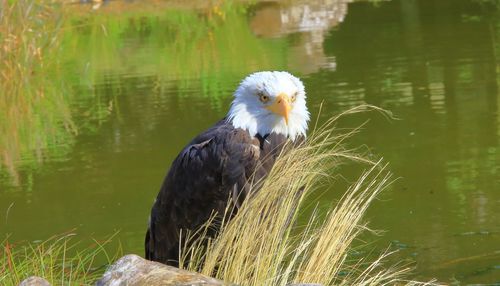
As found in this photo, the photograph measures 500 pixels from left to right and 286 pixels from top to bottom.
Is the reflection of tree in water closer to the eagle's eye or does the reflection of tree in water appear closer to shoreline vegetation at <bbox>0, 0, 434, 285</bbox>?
shoreline vegetation at <bbox>0, 0, 434, 285</bbox>

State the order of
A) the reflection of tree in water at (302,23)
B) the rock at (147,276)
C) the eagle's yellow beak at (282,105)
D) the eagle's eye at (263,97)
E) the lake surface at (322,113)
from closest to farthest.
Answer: the rock at (147,276) < the eagle's yellow beak at (282,105) < the eagle's eye at (263,97) < the lake surface at (322,113) < the reflection of tree in water at (302,23)

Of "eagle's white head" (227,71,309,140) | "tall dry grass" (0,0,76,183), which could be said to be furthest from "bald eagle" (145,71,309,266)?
"tall dry grass" (0,0,76,183)

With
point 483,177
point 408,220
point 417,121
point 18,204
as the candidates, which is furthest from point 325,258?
point 417,121

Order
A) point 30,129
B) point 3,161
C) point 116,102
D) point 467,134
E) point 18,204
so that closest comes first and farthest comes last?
point 18,204, point 467,134, point 3,161, point 30,129, point 116,102

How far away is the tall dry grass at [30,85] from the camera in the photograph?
461 inches

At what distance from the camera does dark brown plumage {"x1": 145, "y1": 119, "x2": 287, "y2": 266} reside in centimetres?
591

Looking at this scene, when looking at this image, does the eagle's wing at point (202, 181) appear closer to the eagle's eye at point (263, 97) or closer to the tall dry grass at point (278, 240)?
the eagle's eye at point (263, 97)

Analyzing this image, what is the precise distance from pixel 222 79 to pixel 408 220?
20.6 feet

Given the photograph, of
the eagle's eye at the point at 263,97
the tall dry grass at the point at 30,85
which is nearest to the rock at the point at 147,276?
the eagle's eye at the point at 263,97

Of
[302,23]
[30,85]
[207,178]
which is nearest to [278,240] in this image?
[207,178]

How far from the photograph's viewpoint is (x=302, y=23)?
19859mm

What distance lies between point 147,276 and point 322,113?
6865 millimetres

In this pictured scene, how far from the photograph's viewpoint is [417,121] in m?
10.8

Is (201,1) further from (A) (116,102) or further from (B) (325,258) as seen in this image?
(B) (325,258)
